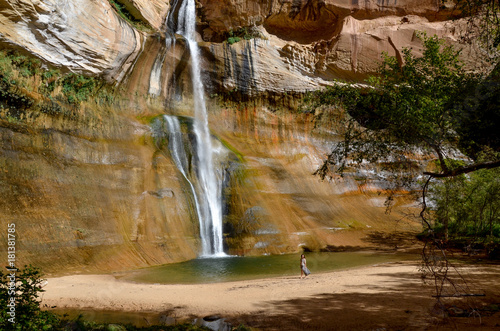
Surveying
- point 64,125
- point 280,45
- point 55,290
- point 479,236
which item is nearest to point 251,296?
point 55,290

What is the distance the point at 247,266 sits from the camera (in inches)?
652

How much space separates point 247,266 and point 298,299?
6.62 meters

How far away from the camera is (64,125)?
18.4 m

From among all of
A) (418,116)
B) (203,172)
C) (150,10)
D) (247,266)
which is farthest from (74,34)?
(418,116)

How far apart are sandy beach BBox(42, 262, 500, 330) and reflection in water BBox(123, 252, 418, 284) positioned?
120cm

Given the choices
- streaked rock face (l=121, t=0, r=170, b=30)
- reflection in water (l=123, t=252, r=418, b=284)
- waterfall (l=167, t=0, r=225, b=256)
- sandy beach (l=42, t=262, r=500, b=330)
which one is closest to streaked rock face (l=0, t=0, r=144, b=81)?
streaked rock face (l=121, t=0, r=170, b=30)

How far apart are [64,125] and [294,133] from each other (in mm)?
16540

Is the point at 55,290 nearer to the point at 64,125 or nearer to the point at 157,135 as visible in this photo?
the point at 64,125

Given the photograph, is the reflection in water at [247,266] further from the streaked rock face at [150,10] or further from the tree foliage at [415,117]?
the streaked rock face at [150,10]

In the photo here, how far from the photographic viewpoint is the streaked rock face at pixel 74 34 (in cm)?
1767

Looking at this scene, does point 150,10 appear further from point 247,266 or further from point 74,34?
point 247,266

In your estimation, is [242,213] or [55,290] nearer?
[55,290]

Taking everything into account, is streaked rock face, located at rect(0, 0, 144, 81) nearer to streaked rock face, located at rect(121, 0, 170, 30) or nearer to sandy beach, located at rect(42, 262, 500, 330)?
streaked rock face, located at rect(121, 0, 170, 30)

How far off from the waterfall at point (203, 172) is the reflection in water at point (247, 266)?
1.62m
